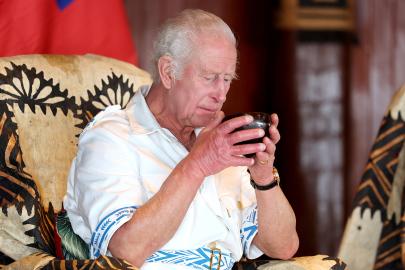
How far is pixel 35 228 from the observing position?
2100 millimetres

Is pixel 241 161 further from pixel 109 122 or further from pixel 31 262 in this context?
pixel 31 262

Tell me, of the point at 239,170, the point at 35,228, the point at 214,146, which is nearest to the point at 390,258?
the point at 239,170

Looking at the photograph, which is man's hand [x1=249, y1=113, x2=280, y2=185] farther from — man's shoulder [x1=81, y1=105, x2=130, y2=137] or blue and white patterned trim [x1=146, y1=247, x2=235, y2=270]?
man's shoulder [x1=81, y1=105, x2=130, y2=137]

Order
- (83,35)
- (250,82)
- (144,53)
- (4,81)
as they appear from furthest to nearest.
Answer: (250,82)
(144,53)
(83,35)
(4,81)

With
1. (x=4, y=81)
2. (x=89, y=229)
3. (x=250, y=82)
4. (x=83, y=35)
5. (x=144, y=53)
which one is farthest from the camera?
(x=250, y=82)

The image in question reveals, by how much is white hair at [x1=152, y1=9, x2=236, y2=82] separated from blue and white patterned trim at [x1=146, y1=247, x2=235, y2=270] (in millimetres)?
430

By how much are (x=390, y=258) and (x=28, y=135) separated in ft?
3.69

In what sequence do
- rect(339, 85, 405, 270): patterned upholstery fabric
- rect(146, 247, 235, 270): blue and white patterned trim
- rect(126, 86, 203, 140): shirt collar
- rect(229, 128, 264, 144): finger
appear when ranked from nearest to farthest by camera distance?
rect(229, 128, 264, 144): finger, rect(146, 247, 235, 270): blue and white patterned trim, rect(126, 86, 203, 140): shirt collar, rect(339, 85, 405, 270): patterned upholstery fabric

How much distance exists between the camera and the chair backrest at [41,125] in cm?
209

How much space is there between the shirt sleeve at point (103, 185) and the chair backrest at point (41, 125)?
0.12 meters

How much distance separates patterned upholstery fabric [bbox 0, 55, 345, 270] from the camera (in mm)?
2080

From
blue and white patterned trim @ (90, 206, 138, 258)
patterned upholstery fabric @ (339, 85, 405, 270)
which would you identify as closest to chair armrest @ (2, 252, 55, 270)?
blue and white patterned trim @ (90, 206, 138, 258)

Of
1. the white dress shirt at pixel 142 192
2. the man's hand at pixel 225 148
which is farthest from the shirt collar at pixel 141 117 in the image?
the man's hand at pixel 225 148

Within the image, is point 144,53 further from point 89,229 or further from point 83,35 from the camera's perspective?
point 89,229
